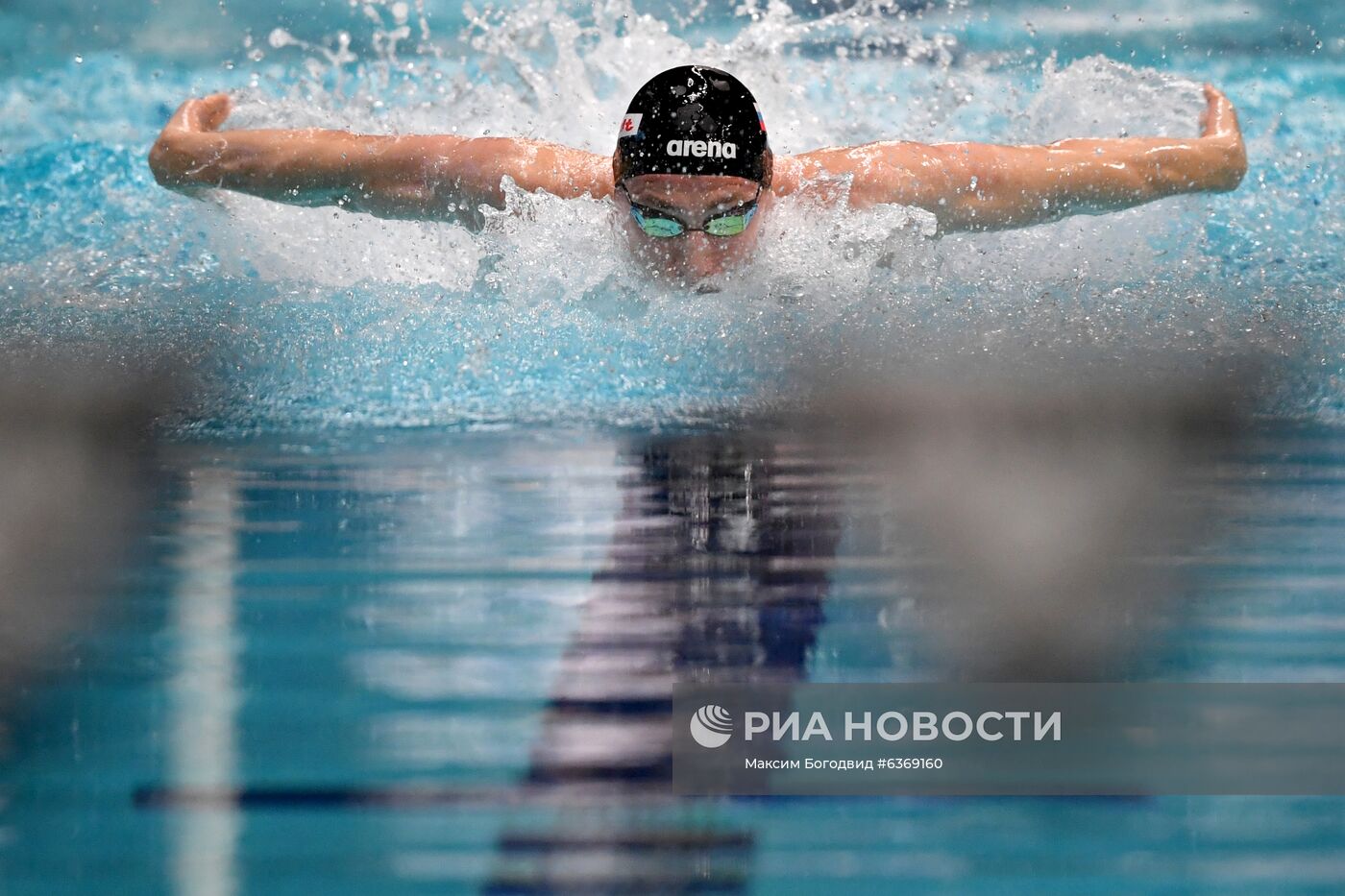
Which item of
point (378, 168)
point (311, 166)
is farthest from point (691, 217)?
point (311, 166)

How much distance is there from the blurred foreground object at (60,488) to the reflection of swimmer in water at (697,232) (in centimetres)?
51

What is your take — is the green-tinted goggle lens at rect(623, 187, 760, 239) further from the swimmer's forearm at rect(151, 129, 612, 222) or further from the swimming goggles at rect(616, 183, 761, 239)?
the swimmer's forearm at rect(151, 129, 612, 222)

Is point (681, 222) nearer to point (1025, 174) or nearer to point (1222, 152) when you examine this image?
point (1025, 174)

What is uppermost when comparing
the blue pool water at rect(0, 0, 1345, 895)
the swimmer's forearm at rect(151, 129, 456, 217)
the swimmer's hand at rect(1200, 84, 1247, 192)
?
the swimmer's hand at rect(1200, 84, 1247, 192)

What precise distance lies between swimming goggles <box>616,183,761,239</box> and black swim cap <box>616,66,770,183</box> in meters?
0.06

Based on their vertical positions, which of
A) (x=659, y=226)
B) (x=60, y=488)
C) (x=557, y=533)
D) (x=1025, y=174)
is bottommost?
(x=557, y=533)

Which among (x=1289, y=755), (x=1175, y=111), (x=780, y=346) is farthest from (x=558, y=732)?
(x=1175, y=111)

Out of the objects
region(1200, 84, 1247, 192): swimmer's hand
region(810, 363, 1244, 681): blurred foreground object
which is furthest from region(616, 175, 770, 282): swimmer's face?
region(1200, 84, 1247, 192): swimmer's hand

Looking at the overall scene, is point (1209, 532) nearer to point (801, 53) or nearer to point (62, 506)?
point (62, 506)

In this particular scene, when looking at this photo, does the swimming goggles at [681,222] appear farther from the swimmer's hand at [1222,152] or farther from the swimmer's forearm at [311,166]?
the swimmer's hand at [1222,152]

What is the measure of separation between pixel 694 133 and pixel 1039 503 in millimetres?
986

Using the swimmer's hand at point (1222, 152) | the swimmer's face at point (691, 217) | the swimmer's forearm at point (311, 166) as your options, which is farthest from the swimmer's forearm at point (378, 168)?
the swimmer's hand at point (1222, 152)

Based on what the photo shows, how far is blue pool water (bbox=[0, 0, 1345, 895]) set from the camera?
3.25 feet

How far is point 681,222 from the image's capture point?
2270 millimetres
